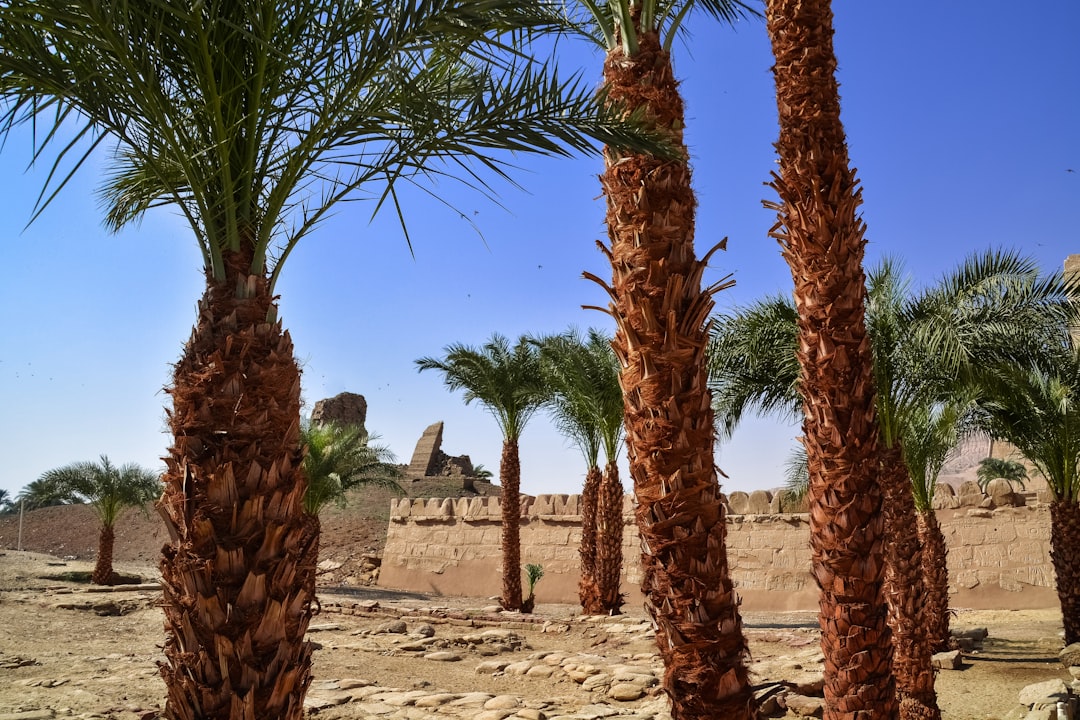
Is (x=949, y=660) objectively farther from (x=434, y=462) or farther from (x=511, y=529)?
(x=434, y=462)

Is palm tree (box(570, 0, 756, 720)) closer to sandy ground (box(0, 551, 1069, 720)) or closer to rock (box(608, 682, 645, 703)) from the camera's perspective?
sandy ground (box(0, 551, 1069, 720))

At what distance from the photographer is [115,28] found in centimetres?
352

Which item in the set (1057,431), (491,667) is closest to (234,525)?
(491,667)

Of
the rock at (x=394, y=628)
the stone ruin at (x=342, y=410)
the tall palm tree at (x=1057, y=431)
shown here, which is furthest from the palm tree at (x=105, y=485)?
the tall palm tree at (x=1057, y=431)

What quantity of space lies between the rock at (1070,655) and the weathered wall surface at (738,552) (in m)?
6.31

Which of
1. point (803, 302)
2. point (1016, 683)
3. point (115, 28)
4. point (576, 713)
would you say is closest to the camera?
point (115, 28)

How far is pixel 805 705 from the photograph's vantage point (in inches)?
335

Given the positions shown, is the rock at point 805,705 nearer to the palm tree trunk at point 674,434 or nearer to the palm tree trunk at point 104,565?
the palm tree trunk at point 674,434

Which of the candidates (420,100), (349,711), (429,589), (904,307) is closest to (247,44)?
(420,100)

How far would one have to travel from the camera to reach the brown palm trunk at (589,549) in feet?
57.1

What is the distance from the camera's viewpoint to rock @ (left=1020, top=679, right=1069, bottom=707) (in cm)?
739

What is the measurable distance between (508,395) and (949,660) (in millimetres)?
11137

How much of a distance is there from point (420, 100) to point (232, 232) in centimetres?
113

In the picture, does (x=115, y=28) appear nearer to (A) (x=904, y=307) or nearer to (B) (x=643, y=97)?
(B) (x=643, y=97)
